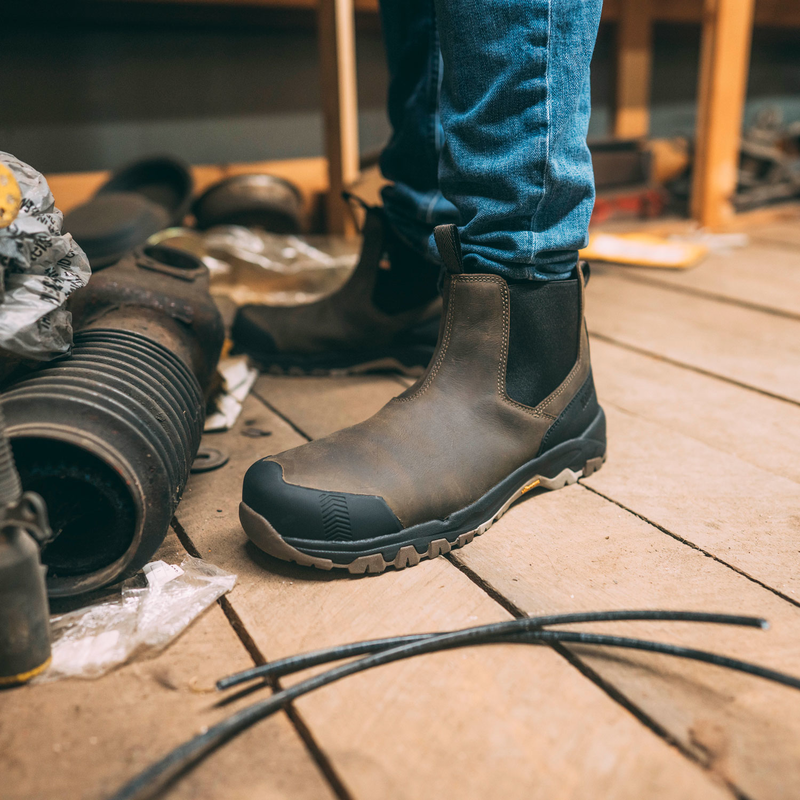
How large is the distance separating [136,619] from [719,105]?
2347 millimetres

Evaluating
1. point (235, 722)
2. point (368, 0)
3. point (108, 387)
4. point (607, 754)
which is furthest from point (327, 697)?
point (368, 0)

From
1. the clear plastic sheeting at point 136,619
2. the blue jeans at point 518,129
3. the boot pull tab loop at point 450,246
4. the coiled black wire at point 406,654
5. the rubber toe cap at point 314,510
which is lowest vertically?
the clear plastic sheeting at point 136,619

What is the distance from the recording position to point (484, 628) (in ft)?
1.84

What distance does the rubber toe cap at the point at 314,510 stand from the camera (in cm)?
64

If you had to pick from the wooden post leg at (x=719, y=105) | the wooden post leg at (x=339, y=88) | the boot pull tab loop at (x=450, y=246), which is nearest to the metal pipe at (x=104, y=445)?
the boot pull tab loop at (x=450, y=246)

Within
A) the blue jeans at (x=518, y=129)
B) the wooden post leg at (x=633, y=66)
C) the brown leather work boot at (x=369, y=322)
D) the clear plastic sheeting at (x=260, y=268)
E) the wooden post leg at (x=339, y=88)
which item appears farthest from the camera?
the wooden post leg at (x=633, y=66)

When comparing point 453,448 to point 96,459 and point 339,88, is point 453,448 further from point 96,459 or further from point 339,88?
point 339,88

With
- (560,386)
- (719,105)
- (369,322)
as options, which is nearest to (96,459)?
(560,386)

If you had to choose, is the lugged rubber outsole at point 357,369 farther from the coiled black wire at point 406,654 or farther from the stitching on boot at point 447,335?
the coiled black wire at point 406,654

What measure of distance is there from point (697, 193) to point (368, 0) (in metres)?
1.22

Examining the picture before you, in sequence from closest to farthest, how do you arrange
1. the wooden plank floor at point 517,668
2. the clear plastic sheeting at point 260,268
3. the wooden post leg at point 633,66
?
the wooden plank floor at point 517,668 → the clear plastic sheeting at point 260,268 → the wooden post leg at point 633,66

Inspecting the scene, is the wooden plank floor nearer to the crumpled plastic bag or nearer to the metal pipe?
the metal pipe

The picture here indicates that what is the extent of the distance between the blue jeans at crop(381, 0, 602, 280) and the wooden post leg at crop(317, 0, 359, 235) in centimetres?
118

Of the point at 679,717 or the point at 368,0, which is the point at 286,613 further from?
the point at 368,0
